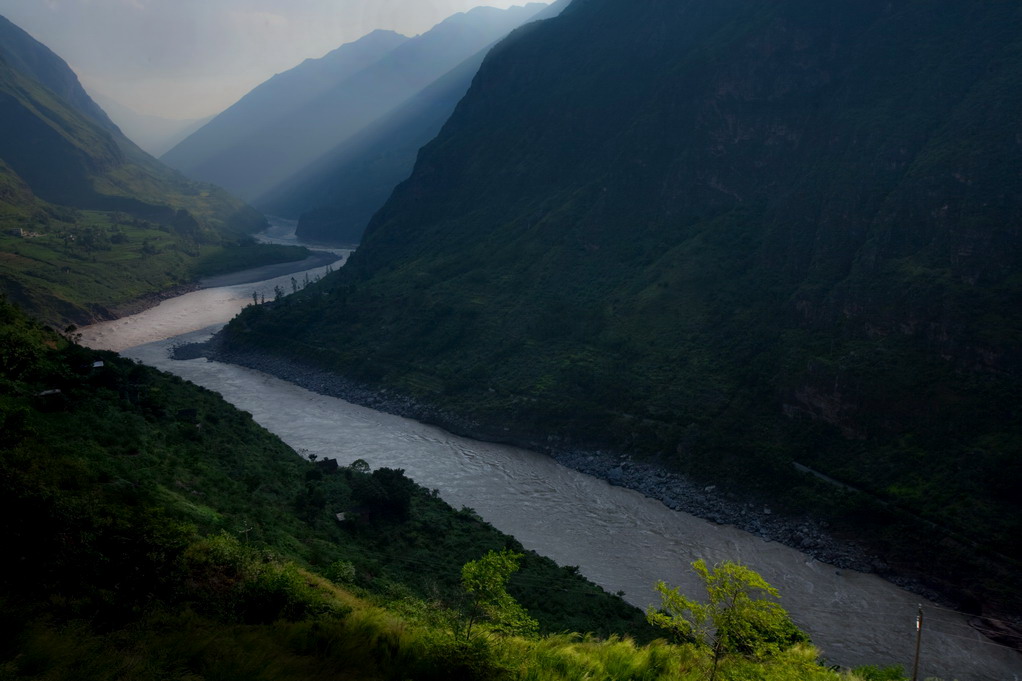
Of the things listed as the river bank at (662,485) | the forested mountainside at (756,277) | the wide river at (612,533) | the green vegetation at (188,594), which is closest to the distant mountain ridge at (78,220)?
the forested mountainside at (756,277)

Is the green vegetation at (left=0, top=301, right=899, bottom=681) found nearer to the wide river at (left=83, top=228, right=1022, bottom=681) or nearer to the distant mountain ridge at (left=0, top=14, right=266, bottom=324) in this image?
the wide river at (left=83, top=228, right=1022, bottom=681)

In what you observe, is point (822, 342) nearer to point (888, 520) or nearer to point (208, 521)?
point (888, 520)

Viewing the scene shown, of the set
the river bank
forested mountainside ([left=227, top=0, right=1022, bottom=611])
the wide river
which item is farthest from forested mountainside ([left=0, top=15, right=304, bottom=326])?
the river bank

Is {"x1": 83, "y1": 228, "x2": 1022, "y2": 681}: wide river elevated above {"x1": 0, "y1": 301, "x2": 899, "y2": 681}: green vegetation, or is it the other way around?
{"x1": 0, "y1": 301, "x2": 899, "y2": 681}: green vegetation

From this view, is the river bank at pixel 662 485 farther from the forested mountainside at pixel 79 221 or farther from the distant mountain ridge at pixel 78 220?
the distant mountain ridge at pixel 78 220

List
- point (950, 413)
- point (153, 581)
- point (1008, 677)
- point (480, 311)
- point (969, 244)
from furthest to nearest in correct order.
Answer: point (480, 311)
point (969, 244)
point (950, 413)
point (1008, 677)
point (153, 581)

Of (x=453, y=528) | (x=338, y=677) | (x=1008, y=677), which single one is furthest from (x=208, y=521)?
(x=1008, y=677)
